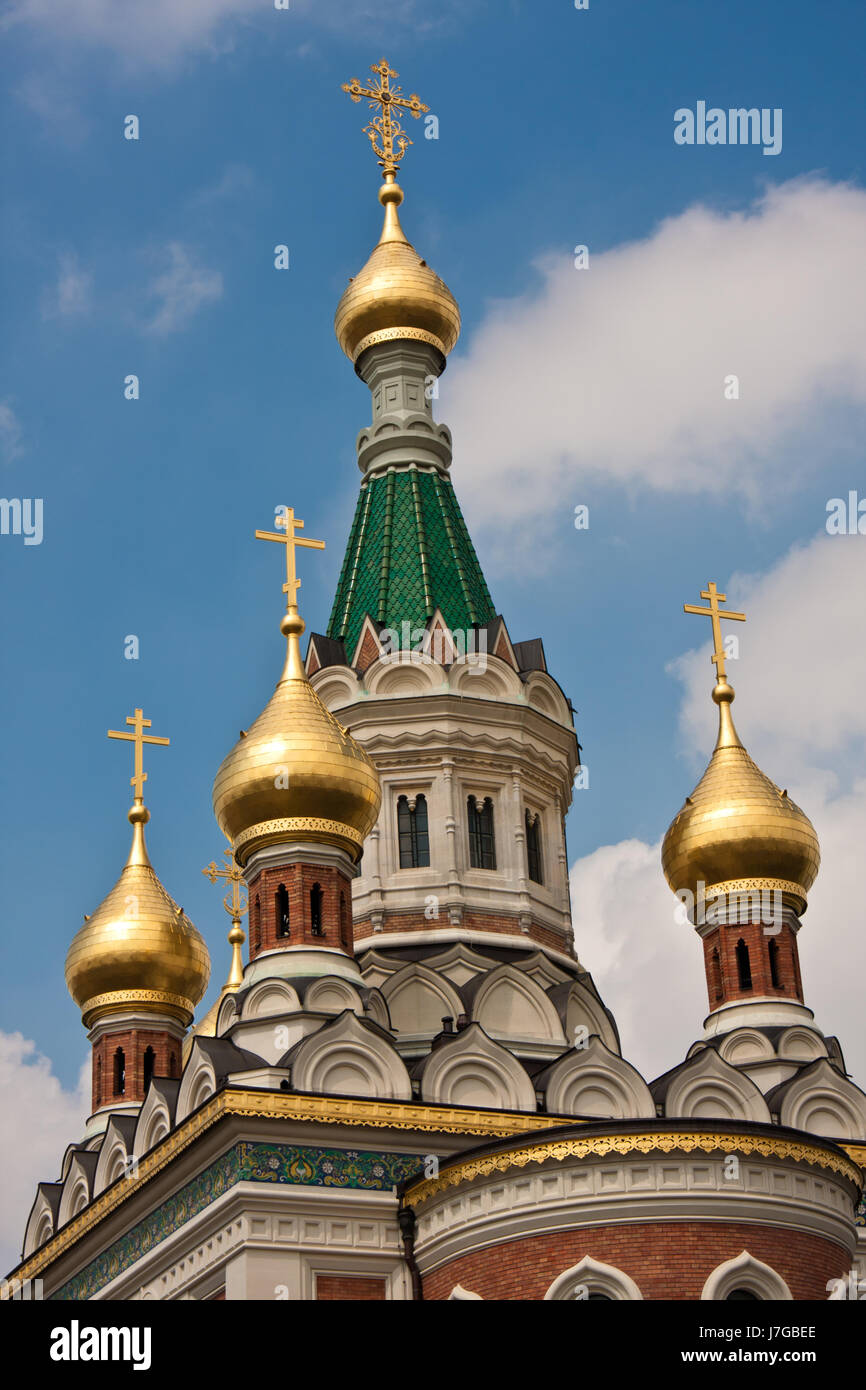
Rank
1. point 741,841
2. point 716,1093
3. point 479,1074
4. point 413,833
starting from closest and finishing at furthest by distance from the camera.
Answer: point 479,1074 < point 716,1093 < point 741,841 < point 413,833

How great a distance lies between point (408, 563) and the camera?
67.4ft

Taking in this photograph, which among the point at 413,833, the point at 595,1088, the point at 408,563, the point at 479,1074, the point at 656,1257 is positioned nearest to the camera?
the point at 656,1257

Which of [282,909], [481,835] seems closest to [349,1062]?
[282,909]

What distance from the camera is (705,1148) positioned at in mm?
14266

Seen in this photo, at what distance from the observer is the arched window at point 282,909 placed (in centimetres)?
1723

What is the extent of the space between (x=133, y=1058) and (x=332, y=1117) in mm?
5164

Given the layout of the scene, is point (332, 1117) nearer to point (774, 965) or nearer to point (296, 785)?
point (296, 785)

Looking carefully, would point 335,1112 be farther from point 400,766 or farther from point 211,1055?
point 400,766

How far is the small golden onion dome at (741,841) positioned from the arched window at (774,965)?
41 centimetres

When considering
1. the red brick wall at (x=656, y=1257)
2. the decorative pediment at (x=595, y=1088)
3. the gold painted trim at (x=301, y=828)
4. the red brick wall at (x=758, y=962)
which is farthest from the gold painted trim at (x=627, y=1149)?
the red brick wall at (x=758, y=962)

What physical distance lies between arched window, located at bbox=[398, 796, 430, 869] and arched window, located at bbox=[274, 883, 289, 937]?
203 centimetres

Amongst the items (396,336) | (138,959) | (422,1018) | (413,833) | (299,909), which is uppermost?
(396,336)

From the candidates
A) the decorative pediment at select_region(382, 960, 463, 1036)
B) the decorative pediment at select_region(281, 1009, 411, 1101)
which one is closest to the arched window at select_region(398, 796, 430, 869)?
the decorative pediment at select_region(382, 960, 463, 1036)

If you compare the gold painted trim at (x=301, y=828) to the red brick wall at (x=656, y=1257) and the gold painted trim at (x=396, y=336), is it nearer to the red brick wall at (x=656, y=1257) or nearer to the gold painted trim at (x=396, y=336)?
the red brick wall at (x=656, y=1257)
